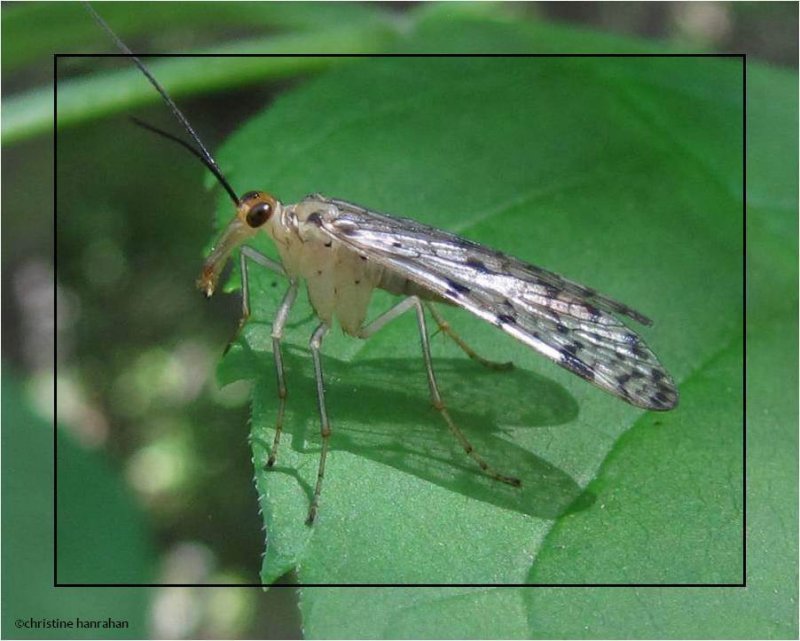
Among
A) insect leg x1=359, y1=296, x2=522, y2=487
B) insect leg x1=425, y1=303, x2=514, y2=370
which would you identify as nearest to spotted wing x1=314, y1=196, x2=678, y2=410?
insect leg x1=359, y1=296, x2=522, y2=487

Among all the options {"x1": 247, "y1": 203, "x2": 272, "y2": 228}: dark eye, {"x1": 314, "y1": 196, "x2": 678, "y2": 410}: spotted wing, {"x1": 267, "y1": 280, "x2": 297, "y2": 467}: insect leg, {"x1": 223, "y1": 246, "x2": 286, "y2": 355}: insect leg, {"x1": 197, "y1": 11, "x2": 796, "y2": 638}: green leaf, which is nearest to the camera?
{"x1": 197, "y1": 11, "x2": 796, "y2": 638}: green leaf

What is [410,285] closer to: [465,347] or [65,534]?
[465,347]

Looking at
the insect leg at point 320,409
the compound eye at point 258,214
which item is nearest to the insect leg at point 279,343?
the insect leg at point 320,409

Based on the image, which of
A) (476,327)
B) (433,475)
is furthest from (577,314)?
(433,475)

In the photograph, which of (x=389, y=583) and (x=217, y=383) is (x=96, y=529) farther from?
(x=389, y=583)

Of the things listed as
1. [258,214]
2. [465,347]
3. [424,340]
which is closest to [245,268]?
[258,214]

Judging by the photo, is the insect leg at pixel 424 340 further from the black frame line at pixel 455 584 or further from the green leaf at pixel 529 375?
the black frame line at pixel 455 584

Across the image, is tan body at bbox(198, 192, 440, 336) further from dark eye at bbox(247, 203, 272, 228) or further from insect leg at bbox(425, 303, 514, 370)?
insect leg at bbox(425, 303, 514, 370)

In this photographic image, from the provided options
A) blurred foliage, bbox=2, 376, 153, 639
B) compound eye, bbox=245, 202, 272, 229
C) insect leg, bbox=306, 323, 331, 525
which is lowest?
blurred foliage, bbox=2, 376, 153, 639
